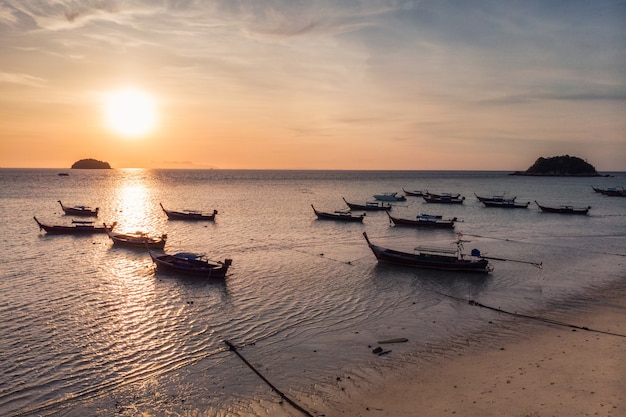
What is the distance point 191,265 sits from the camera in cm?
2873

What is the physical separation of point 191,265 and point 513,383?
20.8 meters

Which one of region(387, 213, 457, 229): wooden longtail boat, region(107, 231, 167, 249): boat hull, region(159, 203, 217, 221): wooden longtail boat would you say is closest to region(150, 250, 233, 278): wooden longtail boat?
region(107, 231, 167, 249): boat hull

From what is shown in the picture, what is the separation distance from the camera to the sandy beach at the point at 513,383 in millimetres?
12711

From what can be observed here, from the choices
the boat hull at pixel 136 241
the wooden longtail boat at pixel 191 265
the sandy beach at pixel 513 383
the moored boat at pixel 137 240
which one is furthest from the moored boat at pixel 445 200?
the sandy beach at pixel 513 383

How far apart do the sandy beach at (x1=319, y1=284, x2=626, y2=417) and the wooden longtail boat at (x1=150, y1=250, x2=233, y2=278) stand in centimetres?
1529

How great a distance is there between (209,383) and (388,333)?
8058 mm

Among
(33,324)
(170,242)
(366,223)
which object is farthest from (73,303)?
(366,223)

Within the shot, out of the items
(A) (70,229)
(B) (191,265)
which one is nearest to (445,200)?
(A) (70,229)

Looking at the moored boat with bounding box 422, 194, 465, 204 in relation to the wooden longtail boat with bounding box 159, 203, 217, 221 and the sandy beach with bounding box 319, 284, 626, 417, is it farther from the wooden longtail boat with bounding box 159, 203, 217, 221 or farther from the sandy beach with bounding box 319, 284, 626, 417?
the sandy beach with bounding box 319, 284, 626, 417

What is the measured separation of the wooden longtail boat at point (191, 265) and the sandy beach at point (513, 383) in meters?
15.3

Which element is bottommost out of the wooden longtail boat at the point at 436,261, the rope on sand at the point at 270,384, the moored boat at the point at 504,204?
the rope on sand at the point at 270,384

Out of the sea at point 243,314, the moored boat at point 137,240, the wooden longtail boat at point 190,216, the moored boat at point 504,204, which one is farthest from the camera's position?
the moored boat at point 504,204

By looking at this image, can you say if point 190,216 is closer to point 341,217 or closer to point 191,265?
point 341,217

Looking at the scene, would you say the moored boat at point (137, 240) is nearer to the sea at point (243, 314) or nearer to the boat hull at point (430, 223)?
the sea at point (243, 314)
